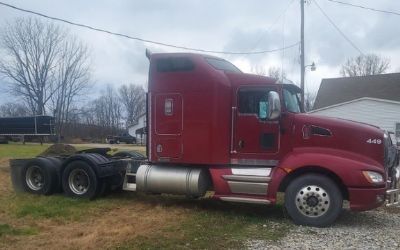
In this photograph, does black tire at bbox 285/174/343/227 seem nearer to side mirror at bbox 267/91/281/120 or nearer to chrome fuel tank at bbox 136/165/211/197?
side mirror at bbox 267/91/281/120

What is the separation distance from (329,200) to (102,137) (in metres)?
72.8

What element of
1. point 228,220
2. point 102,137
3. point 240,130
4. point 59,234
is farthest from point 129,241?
point 102,137

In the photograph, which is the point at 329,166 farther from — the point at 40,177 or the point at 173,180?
the point at 40,177

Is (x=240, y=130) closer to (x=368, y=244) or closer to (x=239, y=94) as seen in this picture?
(x=239, y=94)

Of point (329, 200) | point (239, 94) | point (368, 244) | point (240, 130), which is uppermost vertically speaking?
point (239, 94)

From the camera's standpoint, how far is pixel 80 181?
11.2 m

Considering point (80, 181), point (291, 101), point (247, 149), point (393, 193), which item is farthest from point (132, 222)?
point (393, 193)

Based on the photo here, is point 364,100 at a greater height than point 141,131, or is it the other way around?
point 364,100

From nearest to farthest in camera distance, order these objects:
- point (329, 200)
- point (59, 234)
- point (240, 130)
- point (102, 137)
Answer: point (59, 234) → point (329, 200) → point (240, 130) → point (102, 137)

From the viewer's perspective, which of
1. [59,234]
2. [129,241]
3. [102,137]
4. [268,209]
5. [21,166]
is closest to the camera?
[129,241]

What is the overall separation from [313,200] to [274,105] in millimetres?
1795

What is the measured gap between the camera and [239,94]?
31.2 feet

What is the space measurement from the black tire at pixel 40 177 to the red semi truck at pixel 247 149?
0.93 meters

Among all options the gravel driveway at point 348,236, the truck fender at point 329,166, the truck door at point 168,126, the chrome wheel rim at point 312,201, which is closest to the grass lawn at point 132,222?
the gravel driveway at point 348,236
